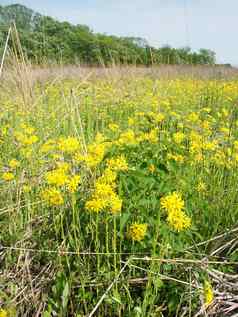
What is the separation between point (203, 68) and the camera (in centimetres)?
768

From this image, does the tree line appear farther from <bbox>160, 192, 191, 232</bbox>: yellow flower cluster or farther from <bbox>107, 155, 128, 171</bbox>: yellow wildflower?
<bbox>160, 192, 191, 232</bbox>: yellow flower cluster

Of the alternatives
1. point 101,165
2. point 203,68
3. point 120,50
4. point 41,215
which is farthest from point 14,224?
point 203,68

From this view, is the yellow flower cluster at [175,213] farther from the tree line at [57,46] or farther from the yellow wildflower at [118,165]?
the tree line at [57,46]

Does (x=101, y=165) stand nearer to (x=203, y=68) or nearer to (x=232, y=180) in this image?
(x=232, y=180)

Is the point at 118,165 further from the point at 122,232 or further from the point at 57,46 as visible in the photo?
the point at 57,46

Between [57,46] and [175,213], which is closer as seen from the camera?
[175,213]

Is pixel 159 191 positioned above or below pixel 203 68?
below

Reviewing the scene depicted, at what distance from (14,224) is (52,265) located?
0.86 ft

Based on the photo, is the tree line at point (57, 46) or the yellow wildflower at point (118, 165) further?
the tree line at point (57, 46)

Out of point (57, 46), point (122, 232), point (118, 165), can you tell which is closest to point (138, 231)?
point (122, 232)

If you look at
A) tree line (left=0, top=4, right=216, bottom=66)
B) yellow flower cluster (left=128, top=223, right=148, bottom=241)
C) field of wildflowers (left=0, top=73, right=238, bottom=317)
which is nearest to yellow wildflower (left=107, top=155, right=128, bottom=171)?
field of wildflowers (left=0, top=73, right=238, bottom=317)

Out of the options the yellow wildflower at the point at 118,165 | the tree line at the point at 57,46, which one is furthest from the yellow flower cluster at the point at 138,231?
the tree line at the point at 57,46

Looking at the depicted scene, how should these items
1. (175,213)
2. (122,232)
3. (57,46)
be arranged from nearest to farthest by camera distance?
(175,213) < (122,232) < (57,46)

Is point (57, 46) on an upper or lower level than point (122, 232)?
upper
